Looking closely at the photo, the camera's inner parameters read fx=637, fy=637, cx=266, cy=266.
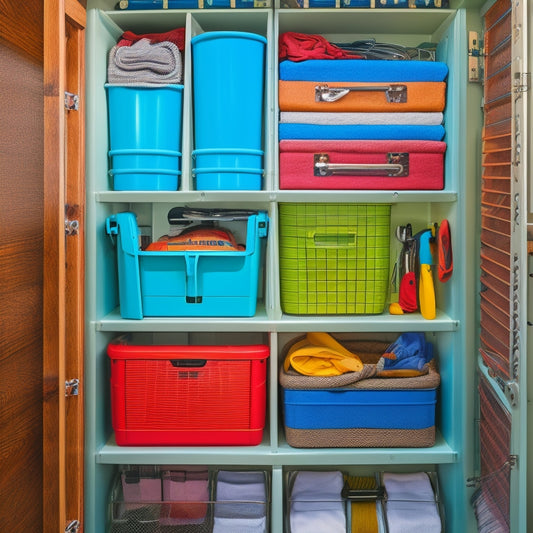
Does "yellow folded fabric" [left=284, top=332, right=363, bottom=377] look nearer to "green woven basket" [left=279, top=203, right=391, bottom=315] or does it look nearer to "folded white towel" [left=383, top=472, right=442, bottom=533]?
"green woven basket" [left=279, top=203, right=391, bottom=315]

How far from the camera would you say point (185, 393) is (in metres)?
2.44

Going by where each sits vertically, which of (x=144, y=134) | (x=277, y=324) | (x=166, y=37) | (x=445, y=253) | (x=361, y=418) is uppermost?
(x=166, y=37)

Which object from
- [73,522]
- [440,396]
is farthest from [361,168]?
[73,522]

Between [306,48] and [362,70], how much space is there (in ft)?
0.79

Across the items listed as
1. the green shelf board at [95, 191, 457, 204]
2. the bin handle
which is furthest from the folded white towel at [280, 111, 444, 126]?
the bin handle

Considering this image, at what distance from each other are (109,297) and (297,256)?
784 millimetres

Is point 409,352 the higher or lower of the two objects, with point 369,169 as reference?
lower

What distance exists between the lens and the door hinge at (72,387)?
227 cm

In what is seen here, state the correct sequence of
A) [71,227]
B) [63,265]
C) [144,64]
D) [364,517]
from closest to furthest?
[63,265] < [71,227] < [144,64] < [364,517]

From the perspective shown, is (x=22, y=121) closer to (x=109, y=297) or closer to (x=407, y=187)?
(x=109, y=297)

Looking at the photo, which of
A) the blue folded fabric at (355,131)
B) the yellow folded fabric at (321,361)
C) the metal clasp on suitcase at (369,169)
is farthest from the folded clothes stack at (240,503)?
the blue folded fabric at (355,131)

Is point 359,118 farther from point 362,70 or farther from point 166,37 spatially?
point 166,37

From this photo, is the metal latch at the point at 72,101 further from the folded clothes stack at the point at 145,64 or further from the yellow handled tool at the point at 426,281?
the yellow handled tool at the point at 426,281

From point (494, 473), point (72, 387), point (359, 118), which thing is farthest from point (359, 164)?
point (72, 387)
